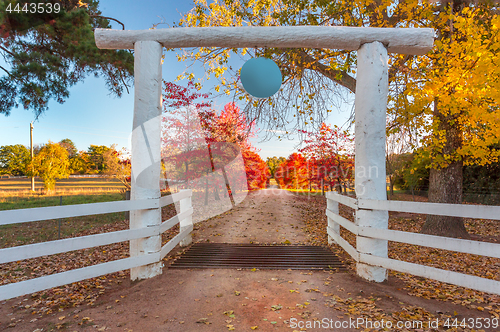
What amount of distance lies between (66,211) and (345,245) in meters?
4.22

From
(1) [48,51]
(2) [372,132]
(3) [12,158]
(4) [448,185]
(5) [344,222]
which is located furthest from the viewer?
(3) [12,158]

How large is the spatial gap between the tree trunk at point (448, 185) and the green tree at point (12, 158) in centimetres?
3137

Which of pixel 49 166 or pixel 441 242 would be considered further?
pixel 49 166

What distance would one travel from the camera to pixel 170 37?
4043 millimetres

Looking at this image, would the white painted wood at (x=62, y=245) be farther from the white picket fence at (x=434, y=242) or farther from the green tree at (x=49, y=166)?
the green tree at (x=49, y=166)

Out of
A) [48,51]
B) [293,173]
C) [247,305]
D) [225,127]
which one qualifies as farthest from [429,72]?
[293,173]

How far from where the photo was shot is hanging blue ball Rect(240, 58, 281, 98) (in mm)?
4090

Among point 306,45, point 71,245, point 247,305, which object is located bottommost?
point 247,305

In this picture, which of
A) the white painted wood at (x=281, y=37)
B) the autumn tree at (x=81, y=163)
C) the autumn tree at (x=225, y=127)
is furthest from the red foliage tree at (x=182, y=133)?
the autumn tree at (x=81, y=163)

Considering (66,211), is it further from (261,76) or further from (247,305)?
(261,76)

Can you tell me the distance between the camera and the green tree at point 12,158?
26172mm

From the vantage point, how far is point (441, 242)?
3051mm

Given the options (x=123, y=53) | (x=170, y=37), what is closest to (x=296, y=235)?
(x=170, y=37)

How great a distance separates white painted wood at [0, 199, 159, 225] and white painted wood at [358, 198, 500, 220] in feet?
10.4
